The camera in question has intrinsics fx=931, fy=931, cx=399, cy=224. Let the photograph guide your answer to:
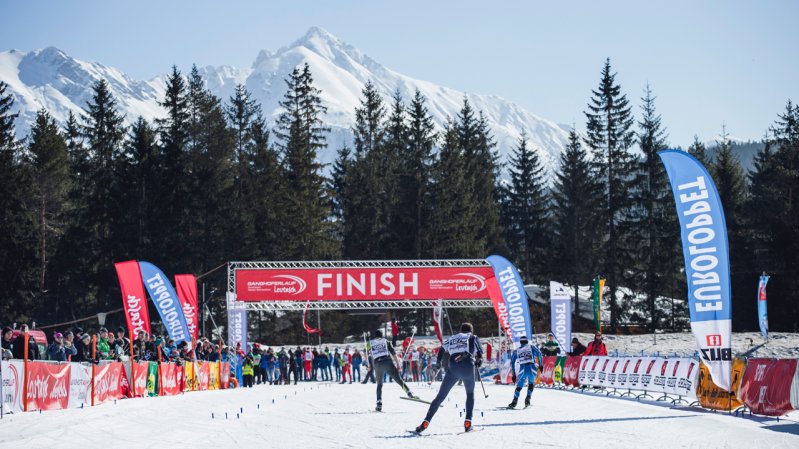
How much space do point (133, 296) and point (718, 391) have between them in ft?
50.0

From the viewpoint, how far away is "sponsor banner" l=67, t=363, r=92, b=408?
708 inches

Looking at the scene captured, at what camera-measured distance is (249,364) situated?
110ft

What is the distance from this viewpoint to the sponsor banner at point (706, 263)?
54.1 ft

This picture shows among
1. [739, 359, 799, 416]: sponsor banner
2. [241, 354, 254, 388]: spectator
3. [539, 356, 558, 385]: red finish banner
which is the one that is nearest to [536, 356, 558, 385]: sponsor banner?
[539, 356, 558, 385]: red finish banner

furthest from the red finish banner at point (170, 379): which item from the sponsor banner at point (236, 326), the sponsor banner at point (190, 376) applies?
the sponsor banner at point (236, 326)

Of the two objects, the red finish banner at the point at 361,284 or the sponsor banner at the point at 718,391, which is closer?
the sponsor banner at the point at 718,391

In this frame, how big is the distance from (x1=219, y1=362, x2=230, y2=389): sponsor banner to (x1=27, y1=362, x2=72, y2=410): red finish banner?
1401 centimetres

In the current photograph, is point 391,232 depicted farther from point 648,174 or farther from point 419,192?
point 648,174

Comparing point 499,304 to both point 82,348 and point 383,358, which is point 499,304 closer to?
point 383,358

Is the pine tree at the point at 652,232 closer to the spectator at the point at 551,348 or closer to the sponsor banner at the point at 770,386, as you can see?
the spectator at the point at 551,348

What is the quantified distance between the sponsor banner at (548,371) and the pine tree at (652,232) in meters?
30.4

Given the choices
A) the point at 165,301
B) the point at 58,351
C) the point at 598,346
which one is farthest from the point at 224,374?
the point at 598,346

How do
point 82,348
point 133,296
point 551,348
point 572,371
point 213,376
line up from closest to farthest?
point 82,348, point 133,296, point 572,371, point 213,376, point 551,348

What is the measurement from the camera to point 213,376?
30500mm
